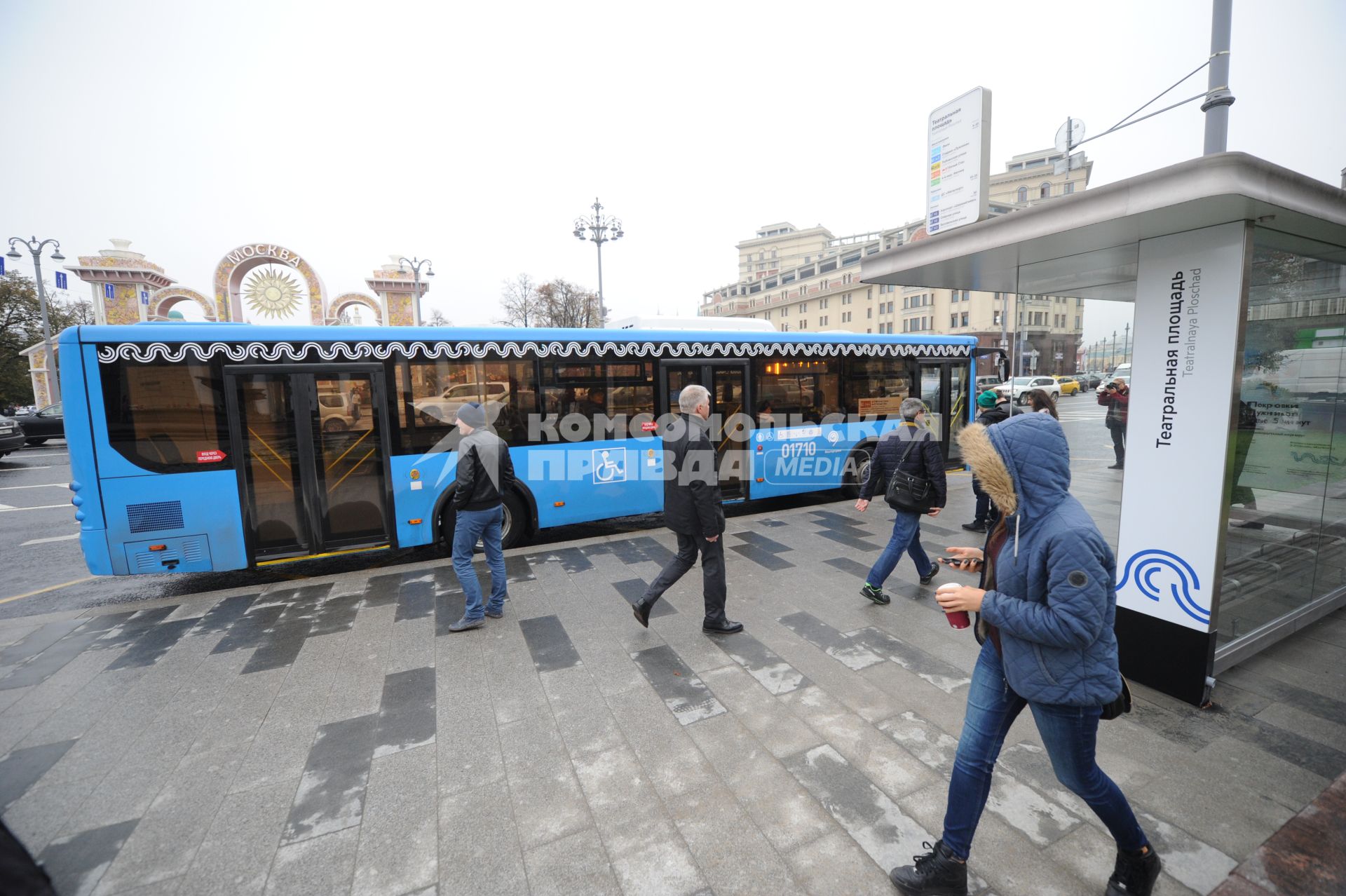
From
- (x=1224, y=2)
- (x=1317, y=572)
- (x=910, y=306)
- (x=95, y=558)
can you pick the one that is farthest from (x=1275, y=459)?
(x=910, y=306)

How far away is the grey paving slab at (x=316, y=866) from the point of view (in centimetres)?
249

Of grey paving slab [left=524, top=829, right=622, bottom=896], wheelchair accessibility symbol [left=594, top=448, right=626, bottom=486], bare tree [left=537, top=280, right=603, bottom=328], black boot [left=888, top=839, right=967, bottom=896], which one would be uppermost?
bare tree [left=537, top=280, right=603, bottom=328]

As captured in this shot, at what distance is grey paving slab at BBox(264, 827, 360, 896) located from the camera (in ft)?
8.16

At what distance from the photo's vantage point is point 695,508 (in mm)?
4574

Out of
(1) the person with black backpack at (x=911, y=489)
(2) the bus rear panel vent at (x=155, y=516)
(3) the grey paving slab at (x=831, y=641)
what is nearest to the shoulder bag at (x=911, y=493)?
(1) the person with black backpack at (x=911, y=489)

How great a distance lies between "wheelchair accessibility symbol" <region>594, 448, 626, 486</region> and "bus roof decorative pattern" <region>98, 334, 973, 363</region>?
4.32ft

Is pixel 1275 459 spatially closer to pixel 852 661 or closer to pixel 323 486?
pixel 852 661

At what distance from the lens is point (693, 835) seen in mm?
2711

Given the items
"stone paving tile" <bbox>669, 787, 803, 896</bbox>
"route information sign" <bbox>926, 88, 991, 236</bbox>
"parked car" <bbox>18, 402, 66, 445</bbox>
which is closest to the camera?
"stone paving tile" <bbox>669, 787, 803, 896</bbox>

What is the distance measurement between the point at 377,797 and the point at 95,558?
5031mm

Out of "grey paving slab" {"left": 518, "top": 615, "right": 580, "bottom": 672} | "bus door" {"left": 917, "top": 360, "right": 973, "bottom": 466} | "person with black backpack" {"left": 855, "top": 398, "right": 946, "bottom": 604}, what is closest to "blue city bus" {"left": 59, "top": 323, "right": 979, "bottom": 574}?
"grey paving slab" {"left": 518, "top": 615, "right": 580, "bottom": 672}

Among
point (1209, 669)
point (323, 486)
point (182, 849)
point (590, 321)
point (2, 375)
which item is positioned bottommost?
point (182, 849)

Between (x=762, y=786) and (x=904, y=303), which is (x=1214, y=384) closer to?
(x=762, y=786)

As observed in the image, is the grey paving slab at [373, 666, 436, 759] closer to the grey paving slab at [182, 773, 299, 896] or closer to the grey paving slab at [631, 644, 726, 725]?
the grey paving slab at [182, 773, 299, 896]
